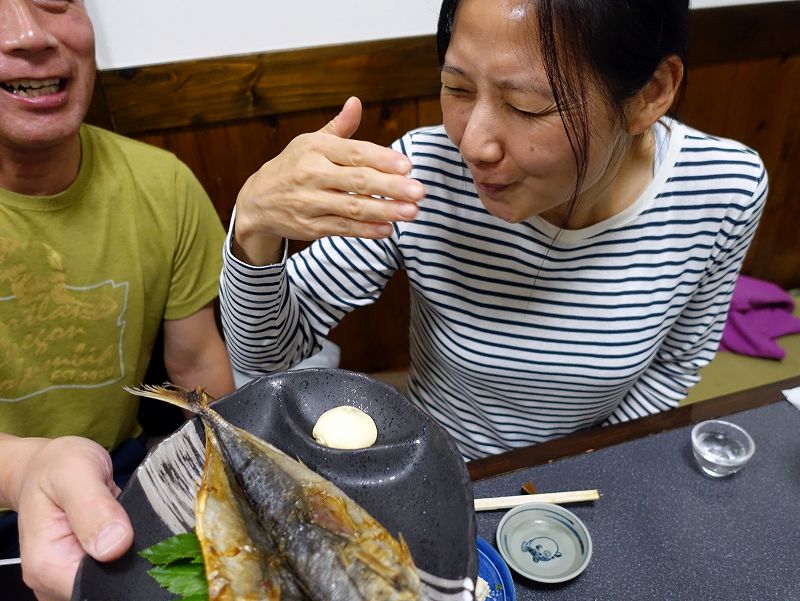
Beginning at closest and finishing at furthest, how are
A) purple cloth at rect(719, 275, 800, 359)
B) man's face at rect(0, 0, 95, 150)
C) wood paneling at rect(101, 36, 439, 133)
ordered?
man's face at rect(0, 0, 95, 150)
wood paneling at rect(101, 36, 439, 133)
purple cloth at rect(719, 275, 800, 359)

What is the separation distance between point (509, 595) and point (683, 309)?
0.93 m

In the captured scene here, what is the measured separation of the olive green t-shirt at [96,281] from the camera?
1506mm

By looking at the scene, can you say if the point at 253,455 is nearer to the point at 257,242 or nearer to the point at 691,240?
the point at 257,242

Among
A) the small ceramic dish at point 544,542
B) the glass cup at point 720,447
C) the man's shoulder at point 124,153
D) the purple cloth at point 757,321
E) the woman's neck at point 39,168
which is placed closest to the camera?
the small ceramic dish at point 544,542

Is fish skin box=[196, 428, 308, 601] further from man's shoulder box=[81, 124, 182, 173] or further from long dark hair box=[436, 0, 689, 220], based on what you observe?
man's shoulder box=[81, 124, 182, 173]

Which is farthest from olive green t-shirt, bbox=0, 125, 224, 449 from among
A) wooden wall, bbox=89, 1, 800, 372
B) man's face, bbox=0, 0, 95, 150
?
wooden wall, bbox=89, 1, 800, 372

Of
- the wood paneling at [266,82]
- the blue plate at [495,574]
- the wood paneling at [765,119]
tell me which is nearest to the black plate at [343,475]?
the blue plate at [495,574]

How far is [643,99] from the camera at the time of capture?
110 cm

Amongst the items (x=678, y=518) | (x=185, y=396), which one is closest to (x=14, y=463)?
(x=185, y=396)

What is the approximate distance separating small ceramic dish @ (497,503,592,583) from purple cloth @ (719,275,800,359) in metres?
2.13

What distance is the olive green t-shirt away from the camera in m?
1.51

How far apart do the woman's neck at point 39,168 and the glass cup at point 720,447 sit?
64.6 inches

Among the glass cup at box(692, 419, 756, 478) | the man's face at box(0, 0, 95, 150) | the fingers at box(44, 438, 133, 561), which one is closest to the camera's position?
the fingers at box(44, 438, 133, 561)

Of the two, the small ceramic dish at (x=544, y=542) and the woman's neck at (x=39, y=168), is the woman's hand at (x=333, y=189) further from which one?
the woman's neck at (x=39, y=168)
